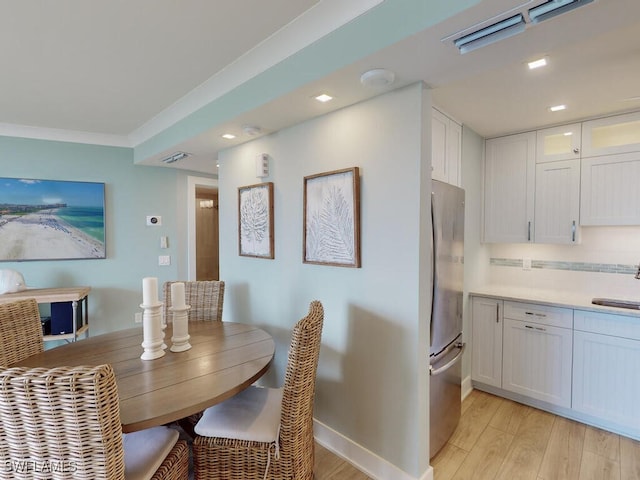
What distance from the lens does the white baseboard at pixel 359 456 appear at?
70.1 inches

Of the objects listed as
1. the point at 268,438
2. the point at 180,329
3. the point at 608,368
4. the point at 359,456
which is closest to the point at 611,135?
the point at 608,368

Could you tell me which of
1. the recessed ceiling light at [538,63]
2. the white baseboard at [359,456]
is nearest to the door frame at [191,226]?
the white baseboard at [359,456]

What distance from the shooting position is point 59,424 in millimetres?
937

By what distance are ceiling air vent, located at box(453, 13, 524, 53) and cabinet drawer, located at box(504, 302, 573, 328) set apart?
6.96 ft

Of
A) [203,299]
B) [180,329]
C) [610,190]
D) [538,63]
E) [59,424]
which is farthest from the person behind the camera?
[203,299]

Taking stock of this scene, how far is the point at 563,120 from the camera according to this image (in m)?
2.56

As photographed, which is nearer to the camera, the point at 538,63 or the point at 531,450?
the point at 538,63

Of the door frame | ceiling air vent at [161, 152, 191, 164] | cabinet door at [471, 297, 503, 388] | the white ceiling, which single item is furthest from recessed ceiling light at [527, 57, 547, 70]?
the door frame

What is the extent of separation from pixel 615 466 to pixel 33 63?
14.6 feet

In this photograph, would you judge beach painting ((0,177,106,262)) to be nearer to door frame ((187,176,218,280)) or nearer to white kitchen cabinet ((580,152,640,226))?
door frame ((187,176,218,280))

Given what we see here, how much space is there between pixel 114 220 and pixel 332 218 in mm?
2890

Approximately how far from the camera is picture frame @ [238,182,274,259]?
2527 mm

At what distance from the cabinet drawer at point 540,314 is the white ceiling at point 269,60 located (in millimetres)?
1519

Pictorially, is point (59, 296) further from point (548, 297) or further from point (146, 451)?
point (548, 297)
